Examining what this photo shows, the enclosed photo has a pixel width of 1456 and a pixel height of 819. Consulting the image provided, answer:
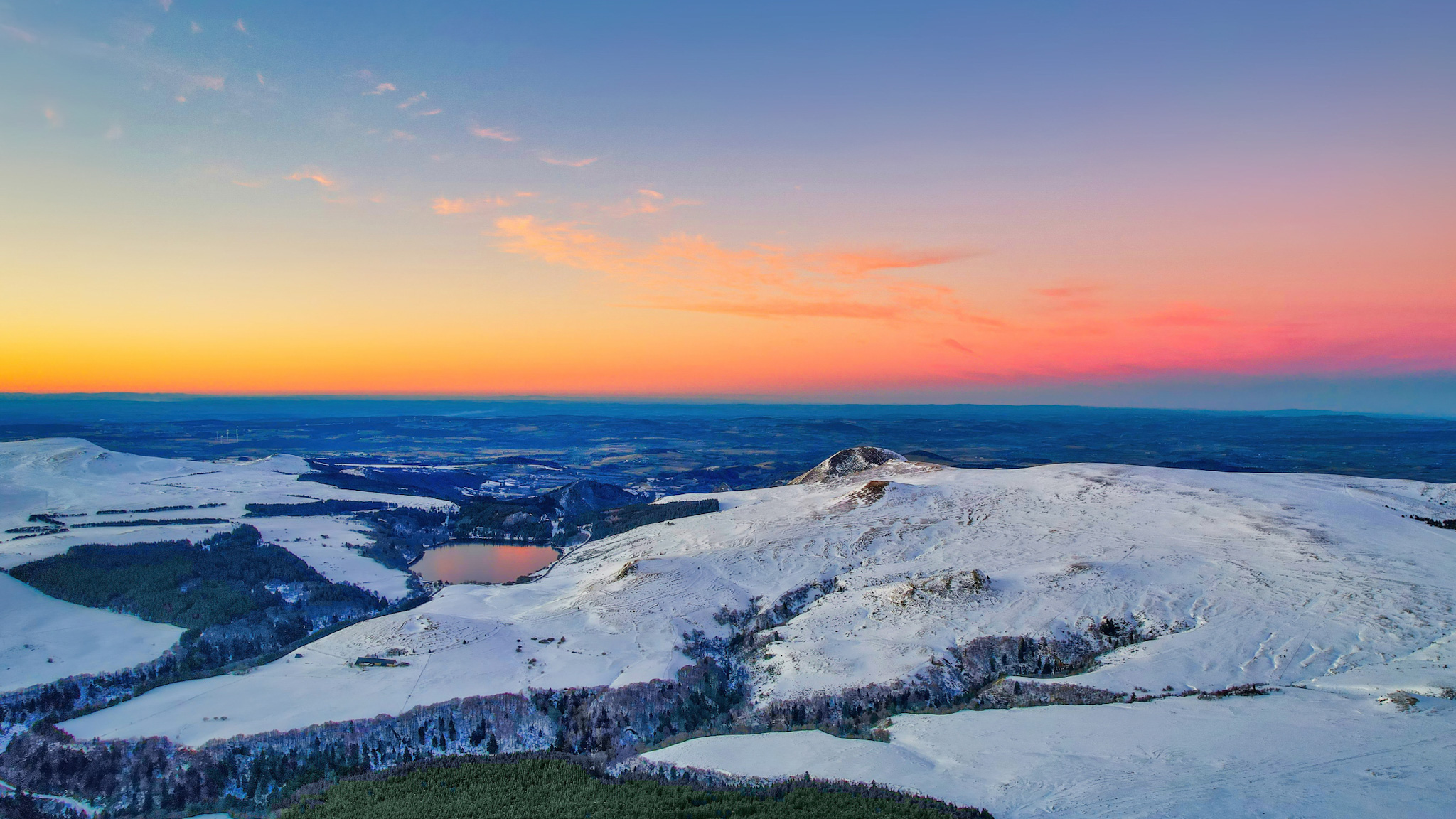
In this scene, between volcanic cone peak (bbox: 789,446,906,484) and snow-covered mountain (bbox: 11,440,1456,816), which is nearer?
snow-covered mountain (bbox: 11,440,1456,816)

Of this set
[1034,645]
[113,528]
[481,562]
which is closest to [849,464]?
[481,562]

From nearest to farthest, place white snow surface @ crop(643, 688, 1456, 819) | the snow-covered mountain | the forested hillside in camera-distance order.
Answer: white snow surface @ crop(643, 688, 1456, 819) < the forested hillside < the snow-covered mountain

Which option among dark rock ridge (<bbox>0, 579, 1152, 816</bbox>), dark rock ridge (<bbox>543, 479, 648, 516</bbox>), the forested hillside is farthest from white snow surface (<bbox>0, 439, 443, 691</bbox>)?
the forested hillside

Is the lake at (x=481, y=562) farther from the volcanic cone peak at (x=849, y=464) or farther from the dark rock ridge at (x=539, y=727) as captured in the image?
the volcanic cone peak at (x=849, y=464)

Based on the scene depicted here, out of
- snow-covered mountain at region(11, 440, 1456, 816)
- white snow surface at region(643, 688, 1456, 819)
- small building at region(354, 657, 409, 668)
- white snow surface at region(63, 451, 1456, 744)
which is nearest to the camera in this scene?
white snow surface at region(643, 688, 1456, 819)

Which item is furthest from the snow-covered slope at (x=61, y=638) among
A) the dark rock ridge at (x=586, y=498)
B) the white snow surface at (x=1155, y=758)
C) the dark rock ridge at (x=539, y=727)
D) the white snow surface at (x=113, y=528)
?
the dark rock ridge at (x=586, y=498)

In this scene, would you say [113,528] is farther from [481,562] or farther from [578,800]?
[578,800]

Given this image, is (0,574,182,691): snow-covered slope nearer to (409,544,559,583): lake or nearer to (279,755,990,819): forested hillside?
(409,544,559,583): lake
